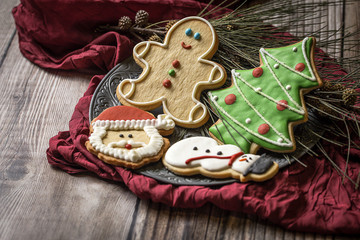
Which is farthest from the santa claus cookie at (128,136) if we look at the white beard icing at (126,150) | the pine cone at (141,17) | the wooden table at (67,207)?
Result: the pine cone at (141,17)

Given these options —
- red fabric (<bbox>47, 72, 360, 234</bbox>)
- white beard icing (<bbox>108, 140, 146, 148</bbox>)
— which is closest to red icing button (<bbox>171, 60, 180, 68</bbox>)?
white beard icing (<bbox>108, 140, 146, 148</bbox>)

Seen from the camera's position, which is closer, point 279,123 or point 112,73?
point 279,123

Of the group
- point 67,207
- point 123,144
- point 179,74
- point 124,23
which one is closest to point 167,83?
point 179,74

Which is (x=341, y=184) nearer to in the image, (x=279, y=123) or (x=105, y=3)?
(x=279, y=123)

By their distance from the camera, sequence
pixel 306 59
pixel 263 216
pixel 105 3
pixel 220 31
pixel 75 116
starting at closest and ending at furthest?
pixel 263 216, pixel 306 59, pixel 75 116, pixel 220 31, pixel 105 3

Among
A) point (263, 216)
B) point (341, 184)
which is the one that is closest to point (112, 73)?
point (263, 216)

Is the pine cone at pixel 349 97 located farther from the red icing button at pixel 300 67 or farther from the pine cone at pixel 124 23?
the pine cone at pixel 124 23

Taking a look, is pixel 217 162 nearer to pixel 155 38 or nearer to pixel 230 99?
pixel 230 99
